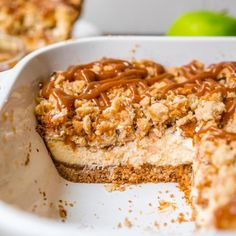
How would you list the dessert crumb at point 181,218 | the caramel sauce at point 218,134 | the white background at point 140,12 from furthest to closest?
the white background at point 140,12
the dessert crumb at point 181,218
the caramel sauce at point 218,134

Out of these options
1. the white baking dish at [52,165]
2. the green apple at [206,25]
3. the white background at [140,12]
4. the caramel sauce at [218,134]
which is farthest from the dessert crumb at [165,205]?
the white background at [140,12]

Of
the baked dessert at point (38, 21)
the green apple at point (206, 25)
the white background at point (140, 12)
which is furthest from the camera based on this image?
the white background at point (140, 12)

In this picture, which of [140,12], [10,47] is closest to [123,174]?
[10,47]

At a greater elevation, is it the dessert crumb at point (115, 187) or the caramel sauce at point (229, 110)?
the caramel sauce at point (229, 110)

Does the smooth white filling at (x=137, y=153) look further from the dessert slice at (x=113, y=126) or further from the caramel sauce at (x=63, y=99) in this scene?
the caramel sauce at (x=63, y=99)

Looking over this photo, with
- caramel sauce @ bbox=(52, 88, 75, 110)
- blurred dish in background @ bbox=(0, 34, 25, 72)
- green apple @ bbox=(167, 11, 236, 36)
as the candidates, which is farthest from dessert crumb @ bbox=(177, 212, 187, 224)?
blurred dish in background @ bbox=(0, 34, 25, 72)

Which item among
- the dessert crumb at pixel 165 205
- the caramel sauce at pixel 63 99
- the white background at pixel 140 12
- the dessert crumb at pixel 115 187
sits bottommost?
the white background at pixel 140 12

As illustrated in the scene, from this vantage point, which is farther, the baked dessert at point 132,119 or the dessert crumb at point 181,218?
the baked dessert at point 132,119

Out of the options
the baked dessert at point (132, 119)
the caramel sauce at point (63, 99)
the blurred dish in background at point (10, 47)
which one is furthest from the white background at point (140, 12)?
the caramel sauce at point (63, 99)
